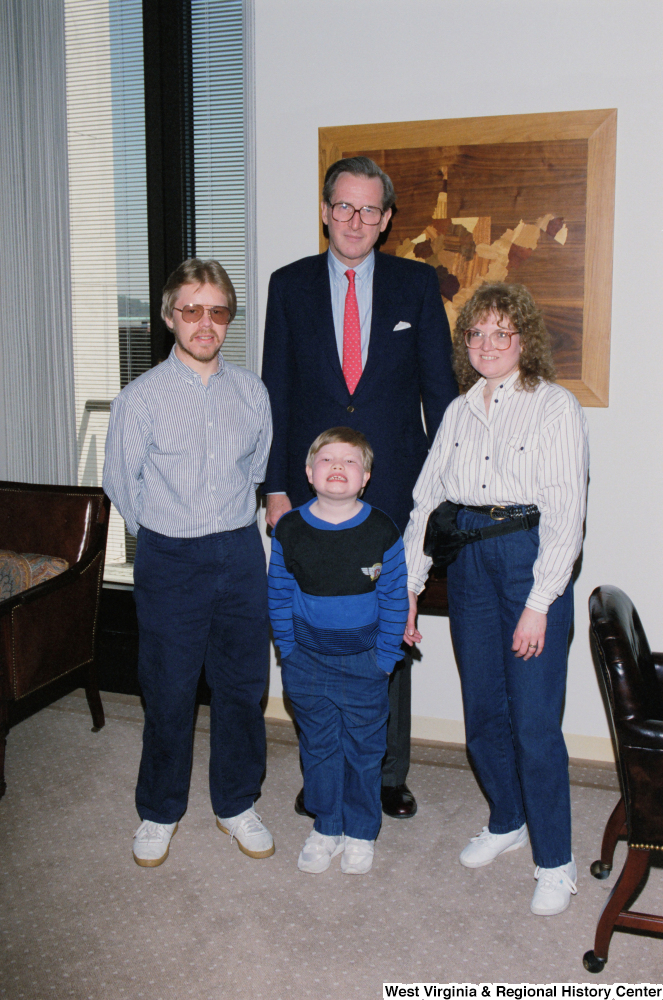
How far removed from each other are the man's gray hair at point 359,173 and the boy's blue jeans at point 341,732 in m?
1.37

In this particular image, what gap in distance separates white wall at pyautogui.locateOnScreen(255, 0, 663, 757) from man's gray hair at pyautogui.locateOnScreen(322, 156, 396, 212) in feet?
2.33

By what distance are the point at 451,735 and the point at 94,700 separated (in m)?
1.49

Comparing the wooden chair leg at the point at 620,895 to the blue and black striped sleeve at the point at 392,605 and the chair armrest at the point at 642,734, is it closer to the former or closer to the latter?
the chair armrest at the point at 642,734

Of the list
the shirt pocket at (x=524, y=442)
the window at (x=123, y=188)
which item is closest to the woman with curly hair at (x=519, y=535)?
the shirt pocket at (x=524, y=442)

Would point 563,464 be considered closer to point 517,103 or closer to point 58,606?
point 517,103

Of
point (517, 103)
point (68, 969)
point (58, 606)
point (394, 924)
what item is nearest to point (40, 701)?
point (58, 606)

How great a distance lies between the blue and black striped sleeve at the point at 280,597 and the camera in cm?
242

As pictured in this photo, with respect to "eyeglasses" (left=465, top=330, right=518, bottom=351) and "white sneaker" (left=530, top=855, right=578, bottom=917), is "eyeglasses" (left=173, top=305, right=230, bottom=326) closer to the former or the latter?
"eyeglasses" (left=465, top=330, right=518, bottom=351)

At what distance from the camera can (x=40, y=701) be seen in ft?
10.6

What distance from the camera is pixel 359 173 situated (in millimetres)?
2469

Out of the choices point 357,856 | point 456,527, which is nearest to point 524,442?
point 456,527

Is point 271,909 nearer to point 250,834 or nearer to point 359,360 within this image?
point 250,834

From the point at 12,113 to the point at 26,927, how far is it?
3.30 m

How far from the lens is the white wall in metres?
2.81
